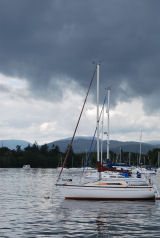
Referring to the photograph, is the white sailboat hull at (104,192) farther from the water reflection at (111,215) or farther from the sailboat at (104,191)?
the water reflection at (111,215)

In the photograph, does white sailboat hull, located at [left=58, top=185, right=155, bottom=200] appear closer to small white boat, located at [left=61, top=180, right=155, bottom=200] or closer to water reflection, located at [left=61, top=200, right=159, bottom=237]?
small white boat, located at [left=61, top=180, right=155, bottom=200]

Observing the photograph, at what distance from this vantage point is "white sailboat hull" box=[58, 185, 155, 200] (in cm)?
3700

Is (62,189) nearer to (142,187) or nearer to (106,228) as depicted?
(142,187)

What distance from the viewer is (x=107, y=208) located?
32.8 meters

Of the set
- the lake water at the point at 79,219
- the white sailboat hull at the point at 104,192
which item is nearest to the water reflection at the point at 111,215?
the lake water at the point at 79,219

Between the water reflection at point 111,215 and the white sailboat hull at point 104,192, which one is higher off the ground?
the white sailboat hull at point 104,192

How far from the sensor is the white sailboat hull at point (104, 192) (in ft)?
121

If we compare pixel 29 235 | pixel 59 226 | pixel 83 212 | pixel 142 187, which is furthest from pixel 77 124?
pixel 29 235

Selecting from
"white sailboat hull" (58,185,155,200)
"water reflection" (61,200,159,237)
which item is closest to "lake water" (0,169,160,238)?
"water reflection" (61,200,159,237)

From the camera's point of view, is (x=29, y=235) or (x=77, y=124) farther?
(x=77, y=124)

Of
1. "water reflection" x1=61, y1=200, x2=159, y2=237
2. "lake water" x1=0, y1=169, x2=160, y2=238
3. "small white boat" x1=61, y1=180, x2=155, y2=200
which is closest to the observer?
"lake water" x1=0, y1=169, x2=160, y2=238

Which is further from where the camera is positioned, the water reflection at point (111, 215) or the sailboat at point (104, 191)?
the sailboat at point (104, 191)

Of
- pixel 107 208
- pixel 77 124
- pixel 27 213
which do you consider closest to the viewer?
pixel 27 213

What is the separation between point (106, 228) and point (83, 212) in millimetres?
7077
